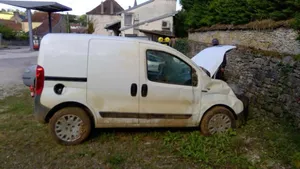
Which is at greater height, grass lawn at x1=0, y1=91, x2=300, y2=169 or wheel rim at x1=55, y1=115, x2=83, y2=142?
wheel rim at x1=55, y1=115, x2=83, y2=142

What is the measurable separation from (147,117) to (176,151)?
0.74 metres

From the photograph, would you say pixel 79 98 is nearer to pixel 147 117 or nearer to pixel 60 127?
pixel 60 127

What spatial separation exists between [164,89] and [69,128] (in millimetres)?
1687

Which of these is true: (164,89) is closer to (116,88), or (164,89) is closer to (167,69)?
(167,69)

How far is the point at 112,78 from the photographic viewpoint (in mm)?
3699

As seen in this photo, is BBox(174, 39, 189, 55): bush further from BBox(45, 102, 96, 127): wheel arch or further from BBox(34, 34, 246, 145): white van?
BBox(45, 102, 96, 127): wheel arch

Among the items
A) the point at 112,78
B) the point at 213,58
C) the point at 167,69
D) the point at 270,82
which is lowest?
the point at 270,82

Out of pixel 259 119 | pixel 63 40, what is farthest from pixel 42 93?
pixel 259 119

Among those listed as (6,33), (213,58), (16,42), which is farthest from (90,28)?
(213,58)

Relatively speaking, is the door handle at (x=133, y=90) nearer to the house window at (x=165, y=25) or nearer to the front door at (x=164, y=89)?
the front door at (x=164, y=89)

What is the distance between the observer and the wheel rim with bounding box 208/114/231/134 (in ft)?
13.7

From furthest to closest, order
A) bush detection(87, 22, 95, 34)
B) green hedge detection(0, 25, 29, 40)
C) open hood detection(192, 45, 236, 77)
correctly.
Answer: bush detection(87, 22, 95, 34)
green hedge detection(0, 25, 29, 40)
open hood detection(192, 45, 236, 77)

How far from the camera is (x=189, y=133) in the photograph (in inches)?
170

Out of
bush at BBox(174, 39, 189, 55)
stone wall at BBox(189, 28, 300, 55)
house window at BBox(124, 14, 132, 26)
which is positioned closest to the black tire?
stone wall at BBox(189, 28, 300, 55)
